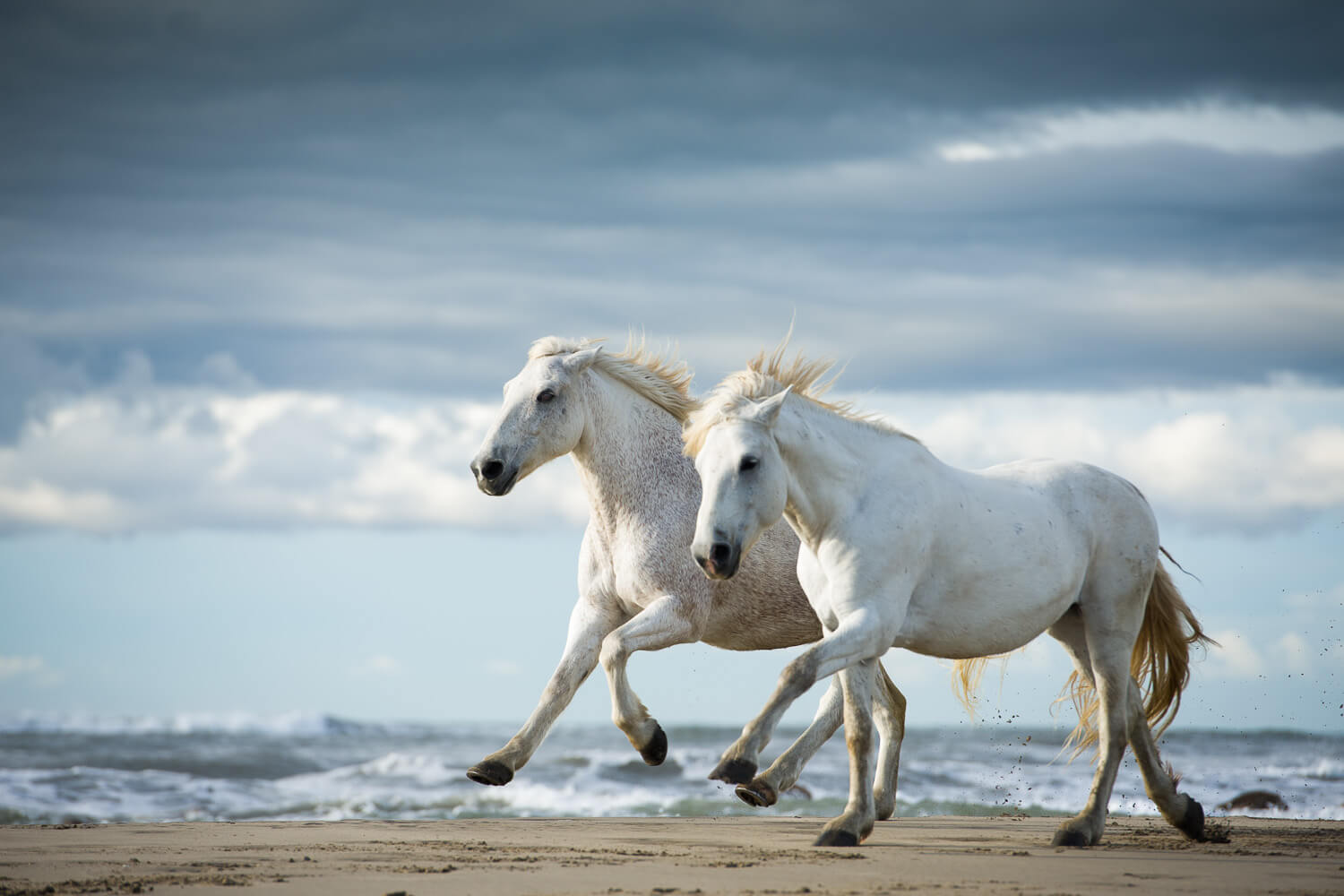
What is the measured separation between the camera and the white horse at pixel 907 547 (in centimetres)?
539

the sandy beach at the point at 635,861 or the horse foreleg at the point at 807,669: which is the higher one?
the horse foreleg at the point at 807,669

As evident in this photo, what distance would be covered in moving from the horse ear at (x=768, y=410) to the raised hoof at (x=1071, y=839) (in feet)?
7.88

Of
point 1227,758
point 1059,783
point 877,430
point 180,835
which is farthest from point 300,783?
point 1227,758

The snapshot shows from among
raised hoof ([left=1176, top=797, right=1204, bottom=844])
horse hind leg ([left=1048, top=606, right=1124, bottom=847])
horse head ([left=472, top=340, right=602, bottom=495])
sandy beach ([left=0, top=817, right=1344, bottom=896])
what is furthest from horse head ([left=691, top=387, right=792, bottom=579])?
raised hoof ([left=1176, top=797, right=1204, bottom=844])

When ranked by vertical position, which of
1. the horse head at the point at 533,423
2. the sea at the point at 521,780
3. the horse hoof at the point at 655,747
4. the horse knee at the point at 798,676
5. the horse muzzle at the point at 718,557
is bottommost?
the sea at the point at 521,780

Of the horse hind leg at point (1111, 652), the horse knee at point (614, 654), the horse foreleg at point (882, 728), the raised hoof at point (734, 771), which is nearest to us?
the raised hoof at point (734, 771)

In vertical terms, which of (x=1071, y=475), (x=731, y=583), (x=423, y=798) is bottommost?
(x=423, y=798)

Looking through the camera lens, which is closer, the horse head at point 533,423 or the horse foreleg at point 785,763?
the horse foreleg at point 785,763

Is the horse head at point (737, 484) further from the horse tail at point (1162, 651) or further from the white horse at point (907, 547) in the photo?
the horse tail at point (1162, 651)

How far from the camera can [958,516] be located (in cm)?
584

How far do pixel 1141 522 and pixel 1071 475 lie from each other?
0.40 m

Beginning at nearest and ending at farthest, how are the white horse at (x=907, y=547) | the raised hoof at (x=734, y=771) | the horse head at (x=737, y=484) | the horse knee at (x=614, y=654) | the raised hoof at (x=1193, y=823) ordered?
the raised hoof at (x=734, y=771) → the horse head at (x=737, y=484) → the white horse at (x=907, y=547) → the raised hoof at (x=1193, y=823) → the horse knee at (x=614, y=654)

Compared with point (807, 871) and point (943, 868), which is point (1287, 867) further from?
point (807, 871)

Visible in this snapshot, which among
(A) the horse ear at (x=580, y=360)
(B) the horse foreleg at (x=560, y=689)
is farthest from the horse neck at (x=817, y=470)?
(A) the horse ear at (x=580, y=360)
